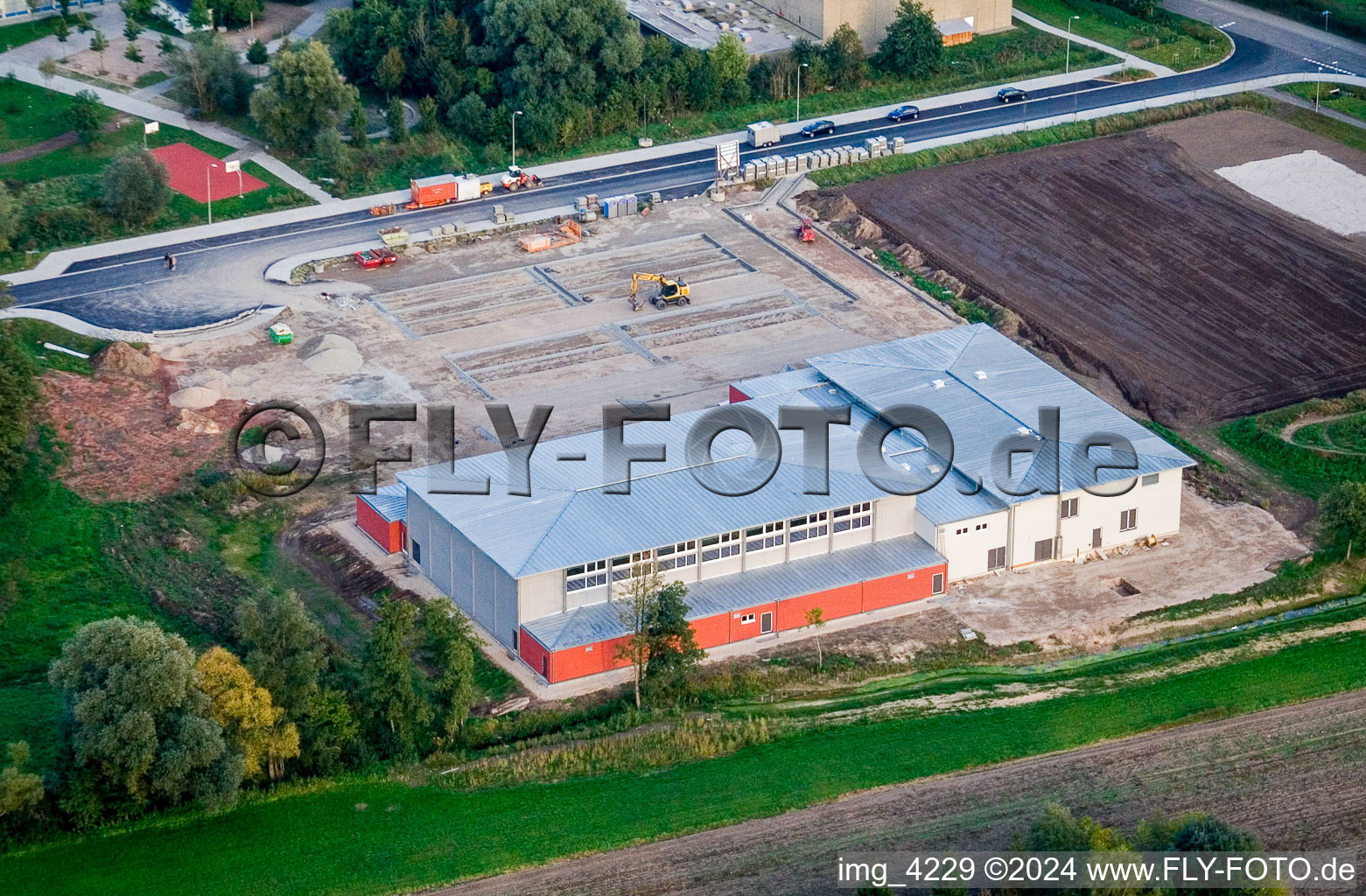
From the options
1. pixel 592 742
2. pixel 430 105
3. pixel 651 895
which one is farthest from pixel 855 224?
pixel 651 895

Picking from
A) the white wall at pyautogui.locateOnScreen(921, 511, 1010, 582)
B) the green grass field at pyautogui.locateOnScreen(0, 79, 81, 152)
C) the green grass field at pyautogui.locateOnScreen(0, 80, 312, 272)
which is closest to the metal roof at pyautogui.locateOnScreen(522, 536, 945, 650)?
the white wall at pyautogui.locateOnScreen(921, 511, 1010, 582)

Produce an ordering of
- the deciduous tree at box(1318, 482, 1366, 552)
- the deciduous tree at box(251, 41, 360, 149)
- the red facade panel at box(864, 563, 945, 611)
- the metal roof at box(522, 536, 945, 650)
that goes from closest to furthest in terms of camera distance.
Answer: the metal roof at box(522, 536, 945, 650) < the red facade panel at box(864, 563, 945, 611) < the deciduous tree at box(1318, 482, 1366, 552) < the deciduous tree at box(251, 41, 360, 149)

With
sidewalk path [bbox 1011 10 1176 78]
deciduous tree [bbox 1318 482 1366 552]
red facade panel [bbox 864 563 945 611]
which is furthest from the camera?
sidewalk path [bbox 1011 10 1176 78]

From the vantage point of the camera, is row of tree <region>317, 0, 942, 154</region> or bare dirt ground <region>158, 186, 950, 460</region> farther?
row of tree <region>317, 0, 942, 154</region>

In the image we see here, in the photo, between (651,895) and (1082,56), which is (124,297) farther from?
(1082,56)

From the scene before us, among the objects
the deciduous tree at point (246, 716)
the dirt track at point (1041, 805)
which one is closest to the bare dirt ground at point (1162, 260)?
the dirt track at point (1041, 805)

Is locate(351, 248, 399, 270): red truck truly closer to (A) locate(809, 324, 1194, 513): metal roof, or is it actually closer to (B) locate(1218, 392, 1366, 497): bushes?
(A) locate(809, 324, 1194, 513): metal roof
